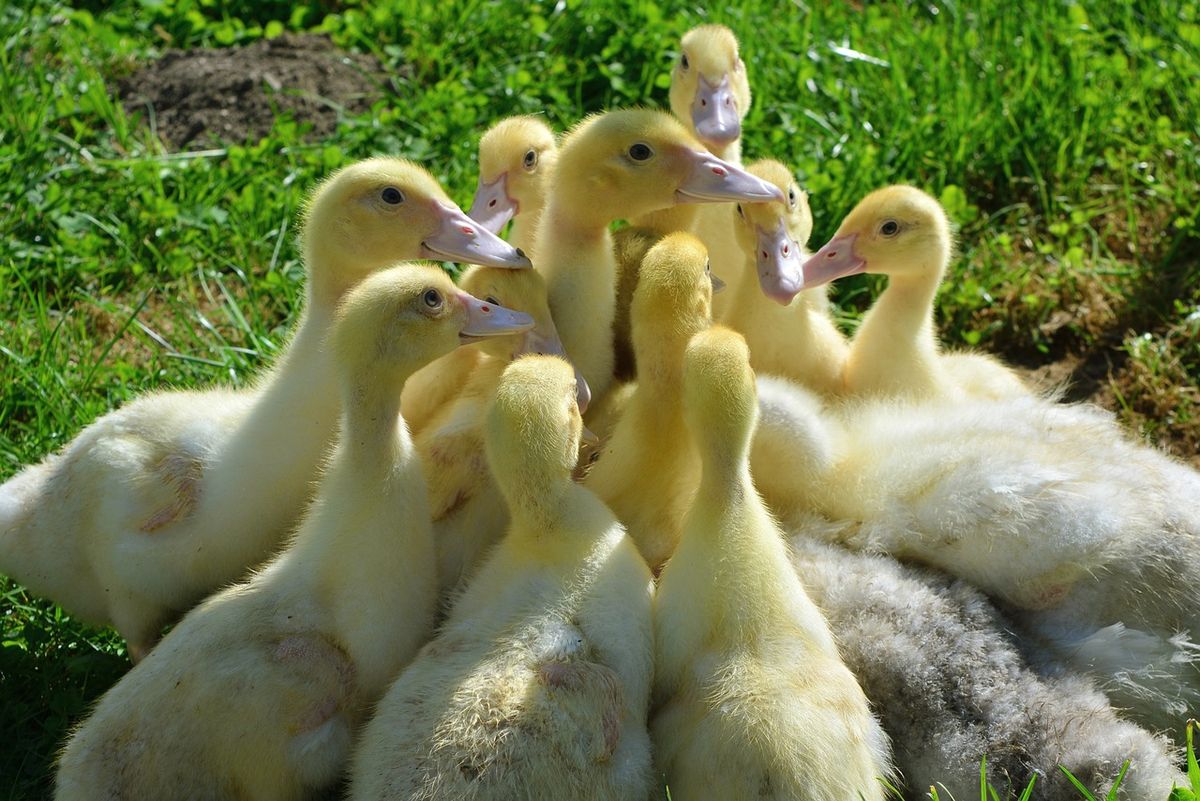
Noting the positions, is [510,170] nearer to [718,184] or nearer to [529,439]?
[718,184]

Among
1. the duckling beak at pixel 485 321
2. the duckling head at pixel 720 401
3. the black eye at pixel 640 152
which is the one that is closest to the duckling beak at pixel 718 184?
the black eye at pixel 640 152

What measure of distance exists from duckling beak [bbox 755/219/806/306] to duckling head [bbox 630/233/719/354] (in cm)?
53

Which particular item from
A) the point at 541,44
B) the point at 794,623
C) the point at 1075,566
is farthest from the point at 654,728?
the point at 541,44

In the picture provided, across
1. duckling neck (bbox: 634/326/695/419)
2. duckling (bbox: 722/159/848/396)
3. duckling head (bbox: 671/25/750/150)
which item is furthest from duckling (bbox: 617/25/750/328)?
duckling neck (bbox: 634/326/695/419)

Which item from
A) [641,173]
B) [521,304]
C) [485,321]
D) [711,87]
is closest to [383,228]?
[521,304]

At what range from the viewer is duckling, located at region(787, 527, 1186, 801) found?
3715 mm

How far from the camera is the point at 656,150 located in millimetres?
4820

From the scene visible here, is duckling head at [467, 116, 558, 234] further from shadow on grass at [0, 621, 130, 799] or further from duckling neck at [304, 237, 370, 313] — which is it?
shadow on grass at [0, 621, 130, 799]

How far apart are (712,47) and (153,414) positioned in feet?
8.21

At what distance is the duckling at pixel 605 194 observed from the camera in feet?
15.7

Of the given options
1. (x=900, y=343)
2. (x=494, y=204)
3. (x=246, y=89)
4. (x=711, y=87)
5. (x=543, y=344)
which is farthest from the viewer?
(x=246, y=89)

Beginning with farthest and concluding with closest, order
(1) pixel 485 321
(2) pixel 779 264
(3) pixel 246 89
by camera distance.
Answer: (3) pixel 246 89, (2) pixel 779 264, (1) pixel 485 321

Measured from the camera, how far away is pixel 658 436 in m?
4.23

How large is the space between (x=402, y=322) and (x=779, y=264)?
1454 mm
